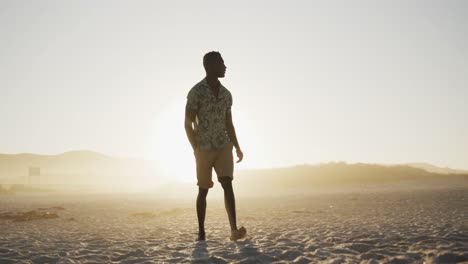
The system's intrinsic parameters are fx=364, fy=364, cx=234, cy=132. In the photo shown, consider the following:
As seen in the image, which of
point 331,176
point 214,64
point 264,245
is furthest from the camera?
point 331,176

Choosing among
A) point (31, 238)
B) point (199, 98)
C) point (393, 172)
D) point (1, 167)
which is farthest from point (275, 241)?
point (1, 167)

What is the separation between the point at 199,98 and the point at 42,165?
578 ft

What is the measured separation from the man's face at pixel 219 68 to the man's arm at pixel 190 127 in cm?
65

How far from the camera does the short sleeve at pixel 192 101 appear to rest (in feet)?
16.1

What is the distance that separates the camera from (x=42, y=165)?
15925 centimetres

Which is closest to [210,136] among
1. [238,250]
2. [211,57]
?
[211,57]

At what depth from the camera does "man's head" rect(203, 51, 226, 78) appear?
5059 mm

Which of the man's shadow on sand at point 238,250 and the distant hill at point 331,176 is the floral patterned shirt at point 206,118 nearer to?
the man's shadow on sand at point 238,250

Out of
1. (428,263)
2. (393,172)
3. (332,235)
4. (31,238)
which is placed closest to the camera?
(428,263)

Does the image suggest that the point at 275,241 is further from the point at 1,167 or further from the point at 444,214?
the point at 1,167

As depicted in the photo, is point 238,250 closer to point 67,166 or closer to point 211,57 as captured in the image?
point 211,57

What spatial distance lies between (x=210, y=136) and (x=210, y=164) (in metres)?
0.38

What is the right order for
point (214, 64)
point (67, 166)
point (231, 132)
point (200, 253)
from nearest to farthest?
1. point (200, 253)
2. point (214, 64)
3. point (231, 132)
4. point (67, 166)

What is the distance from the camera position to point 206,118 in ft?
16.2
